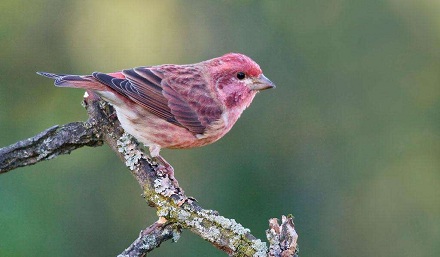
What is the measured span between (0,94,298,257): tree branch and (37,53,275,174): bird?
0.48m

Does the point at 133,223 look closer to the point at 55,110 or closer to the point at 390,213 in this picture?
the point at 55,110

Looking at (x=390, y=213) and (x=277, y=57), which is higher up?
(x=277, y=57)

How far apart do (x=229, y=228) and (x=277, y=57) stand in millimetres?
4265

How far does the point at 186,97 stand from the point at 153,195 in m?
1.43

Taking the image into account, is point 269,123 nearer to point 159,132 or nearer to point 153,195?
point 159,132

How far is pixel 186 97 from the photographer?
566cm

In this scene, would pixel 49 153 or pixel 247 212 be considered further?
pixel 247 212

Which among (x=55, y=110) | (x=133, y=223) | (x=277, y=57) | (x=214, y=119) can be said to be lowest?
(x=214, y=119)

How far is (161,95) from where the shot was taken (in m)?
5.56

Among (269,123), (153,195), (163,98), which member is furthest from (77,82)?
(269,123)

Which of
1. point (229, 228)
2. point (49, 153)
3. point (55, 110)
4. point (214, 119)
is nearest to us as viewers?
point (229, 228)

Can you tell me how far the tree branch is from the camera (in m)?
3.97

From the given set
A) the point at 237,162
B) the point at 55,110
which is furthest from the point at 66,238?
the point at 237,162

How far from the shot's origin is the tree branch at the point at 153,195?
3969 millimetres
